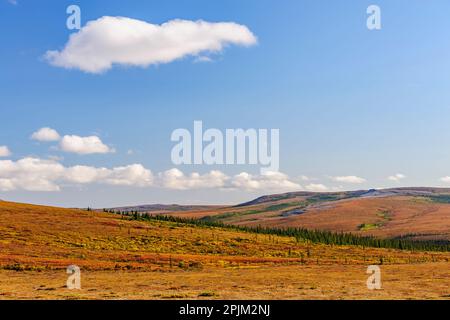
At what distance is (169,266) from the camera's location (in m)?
61.5

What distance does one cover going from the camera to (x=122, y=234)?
369ft

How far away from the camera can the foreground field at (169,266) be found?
32.0 meters

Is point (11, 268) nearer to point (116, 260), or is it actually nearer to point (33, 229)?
point (116, 260)

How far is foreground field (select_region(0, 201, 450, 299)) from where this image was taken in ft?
105

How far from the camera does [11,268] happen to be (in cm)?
5244

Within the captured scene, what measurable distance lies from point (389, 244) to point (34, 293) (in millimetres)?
147068

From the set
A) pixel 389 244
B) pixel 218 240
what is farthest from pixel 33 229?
pixel 389 244
